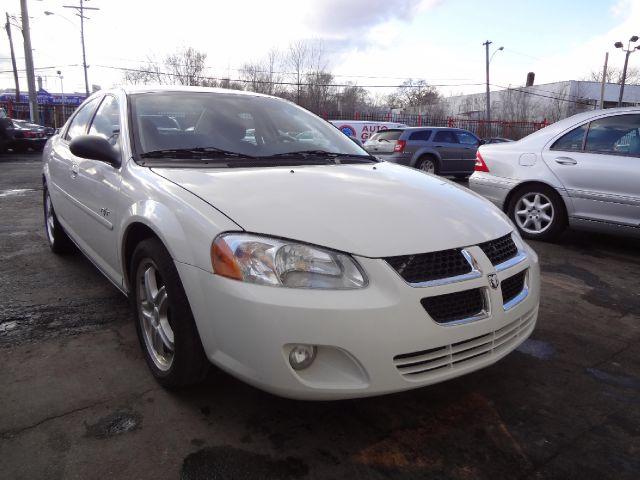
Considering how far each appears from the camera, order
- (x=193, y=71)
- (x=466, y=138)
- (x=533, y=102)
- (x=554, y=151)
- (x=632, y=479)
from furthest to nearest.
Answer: (x=533, y=102)
(x=193, y=71)
(x=466, y=138)
(x=554, y=151)
(x=632, y=479)

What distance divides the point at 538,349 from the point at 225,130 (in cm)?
229

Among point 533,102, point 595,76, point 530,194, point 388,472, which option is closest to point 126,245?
point 388,472

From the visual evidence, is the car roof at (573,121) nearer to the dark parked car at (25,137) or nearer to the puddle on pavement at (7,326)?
the puddle on pavement at (7,326)

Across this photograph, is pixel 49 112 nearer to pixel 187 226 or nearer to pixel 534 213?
pixel 534 213

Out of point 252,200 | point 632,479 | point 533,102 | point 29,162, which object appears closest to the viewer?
point 632,479

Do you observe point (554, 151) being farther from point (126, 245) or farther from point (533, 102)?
point (533, 102)

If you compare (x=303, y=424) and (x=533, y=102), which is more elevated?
(x=533, y=102)

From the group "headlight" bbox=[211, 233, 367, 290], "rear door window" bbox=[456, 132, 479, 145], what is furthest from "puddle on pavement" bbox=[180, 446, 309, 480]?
"rear door window" bbox=[456, 132, 479, 145]

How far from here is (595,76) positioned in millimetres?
50062

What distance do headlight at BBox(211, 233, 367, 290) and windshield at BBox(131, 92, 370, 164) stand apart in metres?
0.96

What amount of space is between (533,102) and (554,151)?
4629 centimetres

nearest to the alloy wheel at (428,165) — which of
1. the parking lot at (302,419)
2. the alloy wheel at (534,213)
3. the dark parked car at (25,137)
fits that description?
the alloy wheel at (534,213)

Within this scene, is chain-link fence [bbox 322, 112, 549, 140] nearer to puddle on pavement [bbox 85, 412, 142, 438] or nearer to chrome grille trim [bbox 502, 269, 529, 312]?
chrome grille trim [bbox 502, 269, 529, 312]

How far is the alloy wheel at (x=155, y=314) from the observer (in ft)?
7.46
